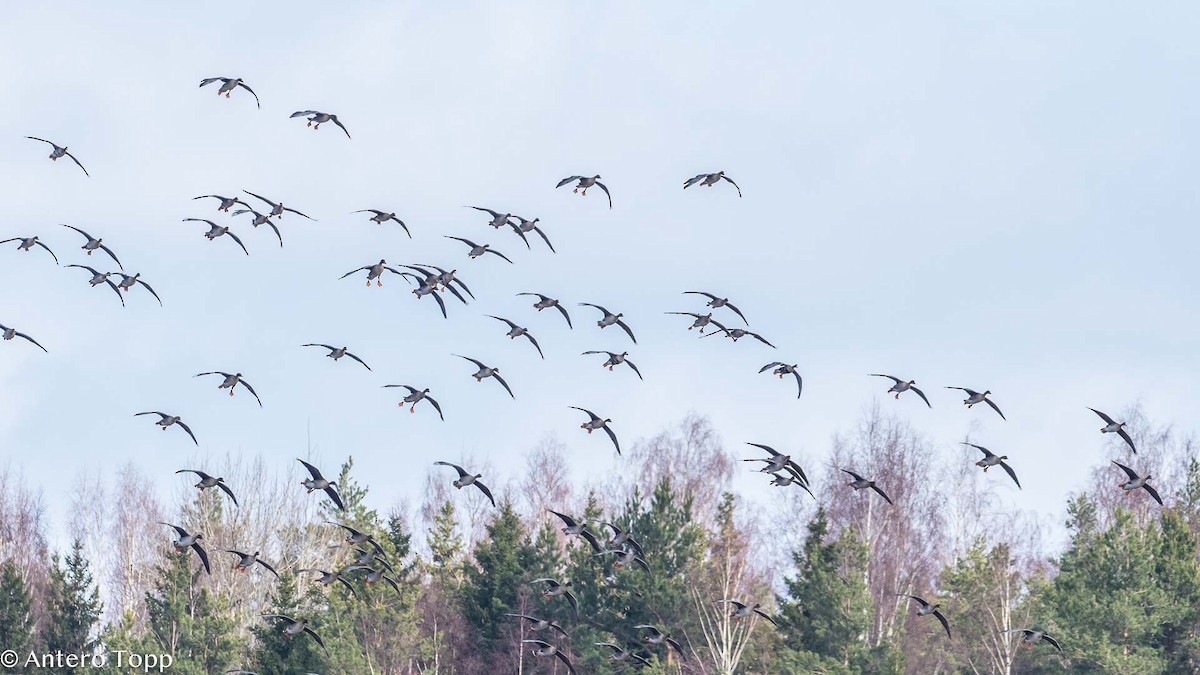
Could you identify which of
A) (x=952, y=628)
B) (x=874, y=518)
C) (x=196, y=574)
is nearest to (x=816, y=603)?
(x=952, y=628)

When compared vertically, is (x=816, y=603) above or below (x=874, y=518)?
below

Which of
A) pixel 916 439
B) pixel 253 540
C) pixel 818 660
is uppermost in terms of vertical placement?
pixel 916 439

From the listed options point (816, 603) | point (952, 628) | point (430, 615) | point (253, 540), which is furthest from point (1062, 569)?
point (253, 540)

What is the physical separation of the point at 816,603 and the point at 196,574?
65.7ft

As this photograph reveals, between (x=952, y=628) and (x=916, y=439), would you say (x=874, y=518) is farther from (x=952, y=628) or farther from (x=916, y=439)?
(x=952, y=628)

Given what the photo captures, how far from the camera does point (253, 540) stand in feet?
298

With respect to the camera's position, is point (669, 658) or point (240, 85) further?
point (669, 658)

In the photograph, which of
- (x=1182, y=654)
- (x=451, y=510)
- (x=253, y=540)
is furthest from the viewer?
(x=253, y=540)

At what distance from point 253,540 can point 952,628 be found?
3181 centimetres

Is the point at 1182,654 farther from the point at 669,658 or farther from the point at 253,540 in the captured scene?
the point at 253,540

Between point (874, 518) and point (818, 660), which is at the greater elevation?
point (874, 518)

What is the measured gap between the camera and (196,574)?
6944 centimetres

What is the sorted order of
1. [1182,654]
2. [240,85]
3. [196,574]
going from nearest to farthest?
[240,85] → [1182,654] → [196,574]

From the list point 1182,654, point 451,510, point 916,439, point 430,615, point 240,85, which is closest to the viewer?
point 240,85
